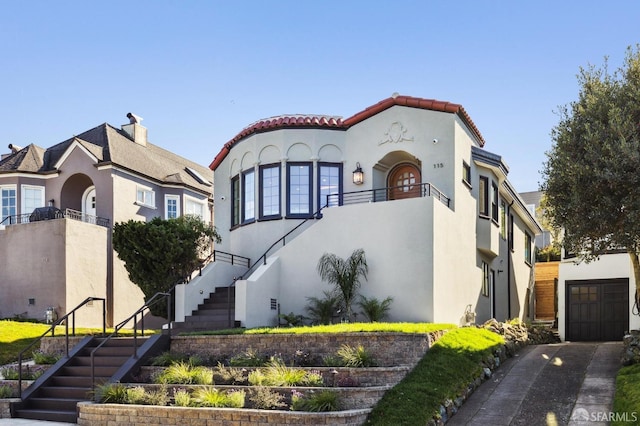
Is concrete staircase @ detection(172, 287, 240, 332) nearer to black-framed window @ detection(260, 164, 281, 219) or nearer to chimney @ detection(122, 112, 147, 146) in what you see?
black-framed window @ detection(260, 164, 281, 219)

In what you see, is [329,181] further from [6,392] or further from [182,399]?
[6,392]

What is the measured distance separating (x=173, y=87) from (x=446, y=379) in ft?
31.4

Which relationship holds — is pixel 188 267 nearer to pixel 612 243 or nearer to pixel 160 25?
pixel 160 25

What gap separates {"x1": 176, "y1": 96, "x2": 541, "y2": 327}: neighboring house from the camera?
16844mm

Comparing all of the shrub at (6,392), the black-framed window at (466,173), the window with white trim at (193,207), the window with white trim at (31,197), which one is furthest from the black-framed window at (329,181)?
the window with white trim at (31,197)

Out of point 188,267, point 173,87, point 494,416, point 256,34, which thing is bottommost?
point 494,416

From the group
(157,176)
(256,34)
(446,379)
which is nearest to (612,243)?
(446,379)

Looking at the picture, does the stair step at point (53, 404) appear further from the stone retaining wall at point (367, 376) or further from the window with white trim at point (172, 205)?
the window with white trim at point (172, 205)

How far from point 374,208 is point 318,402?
714cm

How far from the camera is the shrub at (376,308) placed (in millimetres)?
16672

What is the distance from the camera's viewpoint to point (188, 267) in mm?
19297

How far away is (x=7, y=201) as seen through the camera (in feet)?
97.3

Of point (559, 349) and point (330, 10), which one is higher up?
point (330, 10)

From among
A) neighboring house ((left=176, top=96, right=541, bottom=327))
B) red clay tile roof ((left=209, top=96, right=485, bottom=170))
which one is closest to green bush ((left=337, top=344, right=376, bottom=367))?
neighboring house ((left=176, top=96, right=541, bottom=327))
